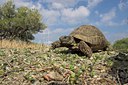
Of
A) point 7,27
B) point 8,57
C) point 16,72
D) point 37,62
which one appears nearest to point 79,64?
point 37,62

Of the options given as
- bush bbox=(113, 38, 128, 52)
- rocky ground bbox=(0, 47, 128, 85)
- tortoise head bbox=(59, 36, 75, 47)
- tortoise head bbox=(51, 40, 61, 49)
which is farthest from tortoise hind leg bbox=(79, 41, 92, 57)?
bush bbox=(113, 38, 128, 52)

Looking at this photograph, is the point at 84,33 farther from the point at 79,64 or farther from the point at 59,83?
the point at 59,83

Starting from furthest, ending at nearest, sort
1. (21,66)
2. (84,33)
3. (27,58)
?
1. (84,33)
2. (27,58)
3. (21,66)

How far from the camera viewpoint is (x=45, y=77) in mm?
7266

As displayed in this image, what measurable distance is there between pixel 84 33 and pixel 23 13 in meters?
33.7

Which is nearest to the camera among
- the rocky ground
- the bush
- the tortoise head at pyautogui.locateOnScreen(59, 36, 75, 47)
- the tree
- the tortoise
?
the rocky ground

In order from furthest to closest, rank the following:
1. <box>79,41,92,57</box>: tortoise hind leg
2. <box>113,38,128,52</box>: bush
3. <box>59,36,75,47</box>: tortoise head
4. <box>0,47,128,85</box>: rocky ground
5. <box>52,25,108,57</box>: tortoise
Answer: <box>113,38,128,52</box>: bush, <box>59,36,75,47</box>: tortoise head, <box>52,25,108,57</box>: tortoise, <box>79,41,92,57</box>: tortoise hind leg, <box>0,47,128,85</box>: rocky ground

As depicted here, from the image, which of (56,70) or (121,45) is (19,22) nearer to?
(121,45)

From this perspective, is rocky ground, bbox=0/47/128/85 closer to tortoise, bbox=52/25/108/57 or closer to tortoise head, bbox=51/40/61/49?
tortoise, bbox=52/25/108/57

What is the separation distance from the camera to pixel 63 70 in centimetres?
768

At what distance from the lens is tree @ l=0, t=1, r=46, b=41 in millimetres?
40812

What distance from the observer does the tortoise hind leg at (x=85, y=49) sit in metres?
9.45

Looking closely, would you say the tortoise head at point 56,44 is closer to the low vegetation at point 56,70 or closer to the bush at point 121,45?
the low vegetation at point 56,70

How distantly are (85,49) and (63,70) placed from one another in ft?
6.50
